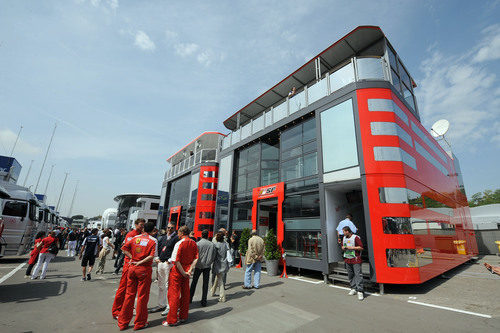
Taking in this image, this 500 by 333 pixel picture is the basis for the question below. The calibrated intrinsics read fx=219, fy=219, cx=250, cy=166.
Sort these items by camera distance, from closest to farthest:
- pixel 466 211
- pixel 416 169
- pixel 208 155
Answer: pixel 416 169
pixel 466 211
pixel 208 155

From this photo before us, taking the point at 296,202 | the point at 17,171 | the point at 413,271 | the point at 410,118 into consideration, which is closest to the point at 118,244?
the point at 296,202

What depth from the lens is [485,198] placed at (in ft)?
176

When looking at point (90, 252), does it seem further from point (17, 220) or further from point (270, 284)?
point (270, 284)

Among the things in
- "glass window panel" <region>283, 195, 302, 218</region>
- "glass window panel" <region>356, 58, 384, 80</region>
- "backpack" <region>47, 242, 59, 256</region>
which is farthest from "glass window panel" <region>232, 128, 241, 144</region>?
"backpack" <region>47, 242, 59, 256</region>

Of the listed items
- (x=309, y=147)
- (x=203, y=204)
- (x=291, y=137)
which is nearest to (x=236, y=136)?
(x=291, y=137)

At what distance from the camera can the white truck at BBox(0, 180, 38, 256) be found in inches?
397

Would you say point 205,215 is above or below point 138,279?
above

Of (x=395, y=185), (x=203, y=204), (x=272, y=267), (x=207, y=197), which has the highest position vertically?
(x=207, y=197)

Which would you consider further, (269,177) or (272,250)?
(269,177)

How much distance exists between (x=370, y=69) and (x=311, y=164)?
15.5 feet

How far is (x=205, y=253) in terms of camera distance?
551cm

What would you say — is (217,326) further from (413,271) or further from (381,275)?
(413,271)

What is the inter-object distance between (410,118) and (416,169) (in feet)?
8.43

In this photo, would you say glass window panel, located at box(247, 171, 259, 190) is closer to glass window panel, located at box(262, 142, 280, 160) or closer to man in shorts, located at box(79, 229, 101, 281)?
glass window panel, located at box(262, 142, 280, 160)
